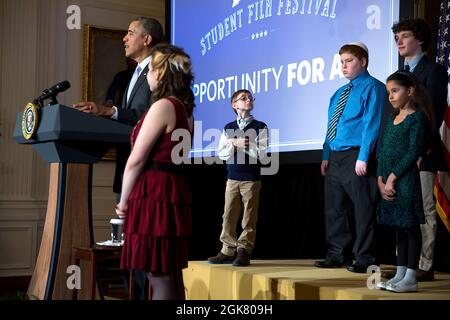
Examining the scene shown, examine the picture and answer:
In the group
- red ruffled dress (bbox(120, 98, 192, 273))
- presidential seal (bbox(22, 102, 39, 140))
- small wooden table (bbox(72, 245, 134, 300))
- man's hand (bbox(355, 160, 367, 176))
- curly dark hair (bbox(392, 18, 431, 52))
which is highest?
curly dark hair (bbox(392, 18, 431, 52))

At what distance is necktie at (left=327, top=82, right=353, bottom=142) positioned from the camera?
11.7 feet

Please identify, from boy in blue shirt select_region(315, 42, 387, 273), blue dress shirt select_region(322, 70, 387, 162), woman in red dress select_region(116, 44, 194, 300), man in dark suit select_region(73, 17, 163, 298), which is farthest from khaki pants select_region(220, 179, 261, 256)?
woman in red dress select_region(116, 44, 194, 300)

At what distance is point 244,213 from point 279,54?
1322mm

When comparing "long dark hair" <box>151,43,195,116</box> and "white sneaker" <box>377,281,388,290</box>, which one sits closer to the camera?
"long dark hair" <box>151,43,195,116</box>

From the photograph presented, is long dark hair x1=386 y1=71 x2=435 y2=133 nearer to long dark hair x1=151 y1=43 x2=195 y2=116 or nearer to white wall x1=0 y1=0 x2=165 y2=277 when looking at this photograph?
long dark hair x1=151 y1=43 x2=195 y2=116

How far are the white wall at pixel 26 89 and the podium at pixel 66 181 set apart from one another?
2926mm

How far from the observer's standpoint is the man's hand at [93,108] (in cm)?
275

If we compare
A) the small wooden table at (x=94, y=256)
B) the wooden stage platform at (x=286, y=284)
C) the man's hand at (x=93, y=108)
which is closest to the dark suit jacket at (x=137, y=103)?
the man's hand at (x=93, y=108)

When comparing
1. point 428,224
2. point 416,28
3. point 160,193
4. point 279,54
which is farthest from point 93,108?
point 279,54

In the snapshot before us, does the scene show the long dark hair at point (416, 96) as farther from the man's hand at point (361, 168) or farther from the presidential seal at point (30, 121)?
the presidential seal at point (30, 121)

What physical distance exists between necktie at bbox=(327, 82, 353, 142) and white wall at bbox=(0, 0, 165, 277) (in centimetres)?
337

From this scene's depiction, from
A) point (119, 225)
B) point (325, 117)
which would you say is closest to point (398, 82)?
point (325, 117)

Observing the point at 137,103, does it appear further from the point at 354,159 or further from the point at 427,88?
the point at 427,88

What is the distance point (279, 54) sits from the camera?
4.55m
